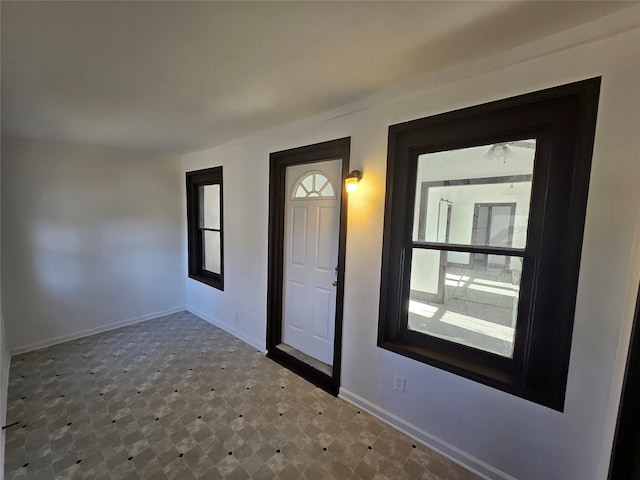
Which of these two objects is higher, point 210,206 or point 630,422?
point 210,206

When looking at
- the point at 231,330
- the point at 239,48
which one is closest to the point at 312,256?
the point at 231,330

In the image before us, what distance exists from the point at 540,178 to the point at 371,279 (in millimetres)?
1190

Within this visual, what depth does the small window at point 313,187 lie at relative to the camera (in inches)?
101

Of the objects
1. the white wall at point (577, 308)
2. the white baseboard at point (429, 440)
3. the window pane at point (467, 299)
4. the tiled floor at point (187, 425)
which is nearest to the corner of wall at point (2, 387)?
the tiled floor at point (187, 425)

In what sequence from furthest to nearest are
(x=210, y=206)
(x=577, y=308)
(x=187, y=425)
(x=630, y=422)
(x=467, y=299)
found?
(x=210, y=206) < (x=187, y=425) < (x=467, y=299) < (x=577, y=308) < (x=630, y=422)

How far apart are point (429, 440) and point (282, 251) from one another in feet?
6.60

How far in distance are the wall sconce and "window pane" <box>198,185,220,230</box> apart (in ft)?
7.55

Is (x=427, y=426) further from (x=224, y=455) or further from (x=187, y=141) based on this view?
(x=187, y=141)

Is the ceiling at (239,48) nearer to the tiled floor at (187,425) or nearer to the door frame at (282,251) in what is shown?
the door frame at (282,251)

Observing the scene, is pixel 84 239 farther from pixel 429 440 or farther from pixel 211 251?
pixel 429 440

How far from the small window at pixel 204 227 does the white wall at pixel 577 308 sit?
1.64 meters

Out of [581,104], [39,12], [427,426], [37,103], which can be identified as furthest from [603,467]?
[37,103]

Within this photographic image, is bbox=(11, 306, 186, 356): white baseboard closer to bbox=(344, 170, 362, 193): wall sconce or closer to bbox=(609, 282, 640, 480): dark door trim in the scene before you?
bbox=(344, 170, 362, 193): wall sconce

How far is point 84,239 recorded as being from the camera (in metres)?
3.29
